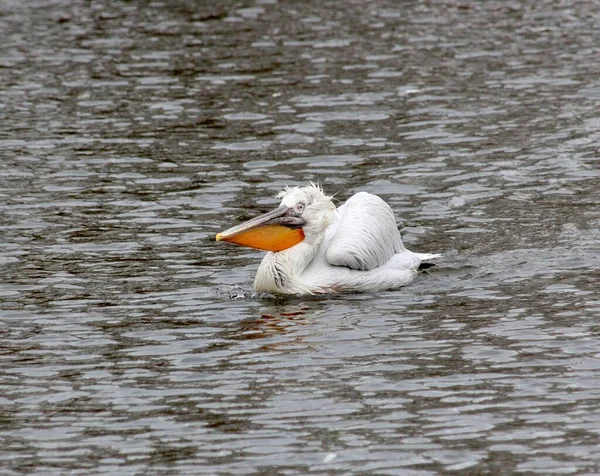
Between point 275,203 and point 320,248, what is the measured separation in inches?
77.9

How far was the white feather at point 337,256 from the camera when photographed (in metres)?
8.88

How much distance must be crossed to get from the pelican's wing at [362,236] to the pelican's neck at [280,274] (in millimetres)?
263

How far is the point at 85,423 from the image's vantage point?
6320 millimetres

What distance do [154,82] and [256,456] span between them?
10145mm

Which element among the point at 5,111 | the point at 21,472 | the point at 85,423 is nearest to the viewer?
the point at 21,472

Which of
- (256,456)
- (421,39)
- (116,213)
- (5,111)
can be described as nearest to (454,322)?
(256,456)

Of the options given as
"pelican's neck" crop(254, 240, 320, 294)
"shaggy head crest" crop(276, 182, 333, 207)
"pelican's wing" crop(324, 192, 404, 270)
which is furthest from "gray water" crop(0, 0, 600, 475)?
"shaggy head crest" crop(276, 182, 333, 207)

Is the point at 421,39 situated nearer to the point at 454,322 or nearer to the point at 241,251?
the point at 241,251

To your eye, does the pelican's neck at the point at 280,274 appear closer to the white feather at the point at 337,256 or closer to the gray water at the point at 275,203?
the white feather at the point at 337,256

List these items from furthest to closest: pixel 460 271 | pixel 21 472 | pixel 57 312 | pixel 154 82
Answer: pixel 154 82 → pixel 460 271 → pixel 57 312 → pixel 21 472

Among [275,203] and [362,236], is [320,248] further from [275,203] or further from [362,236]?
[275,203]

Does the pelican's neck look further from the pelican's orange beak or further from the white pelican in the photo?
the pelican's orange beak

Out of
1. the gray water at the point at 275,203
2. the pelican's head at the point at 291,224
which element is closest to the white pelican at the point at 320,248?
the pelican's head at the point at 291,224

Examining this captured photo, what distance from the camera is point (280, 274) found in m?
8.85
